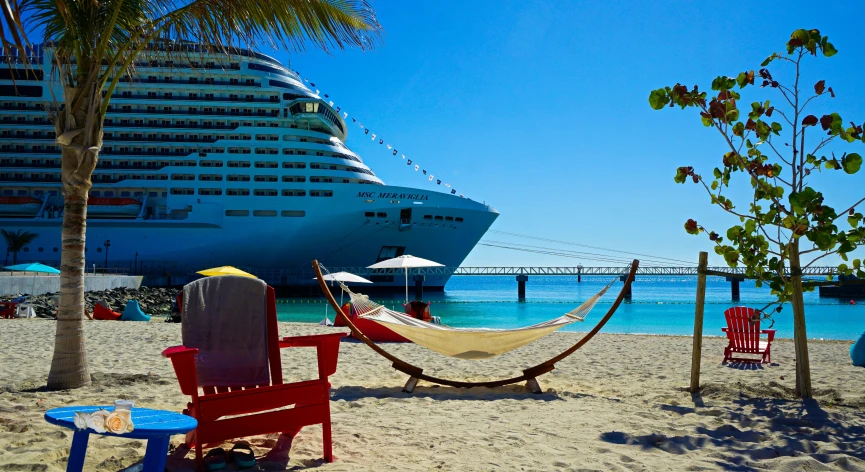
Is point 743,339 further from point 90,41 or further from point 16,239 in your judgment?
point 16,239

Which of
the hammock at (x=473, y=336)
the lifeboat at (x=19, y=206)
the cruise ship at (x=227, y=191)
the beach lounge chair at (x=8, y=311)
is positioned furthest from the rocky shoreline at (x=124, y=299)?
the hammock at (x=473, y=336)

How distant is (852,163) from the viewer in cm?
407

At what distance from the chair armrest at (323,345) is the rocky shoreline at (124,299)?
54.9 ft

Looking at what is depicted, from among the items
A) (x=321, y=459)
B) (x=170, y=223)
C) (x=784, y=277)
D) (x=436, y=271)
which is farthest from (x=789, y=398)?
(x=436, y=271)

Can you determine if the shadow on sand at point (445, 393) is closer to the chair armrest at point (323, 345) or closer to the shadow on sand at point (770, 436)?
the shadow on sand at point (770, 436)

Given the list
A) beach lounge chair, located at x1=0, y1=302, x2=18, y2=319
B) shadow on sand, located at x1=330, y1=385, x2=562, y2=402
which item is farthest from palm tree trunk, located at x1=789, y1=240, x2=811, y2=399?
beach lounge chair, located at x1=0, y1=302, x2=18, y2=319

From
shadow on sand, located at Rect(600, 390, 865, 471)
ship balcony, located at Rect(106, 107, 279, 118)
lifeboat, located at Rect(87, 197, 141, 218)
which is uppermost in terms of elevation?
ship balcony, located at Rect(106, 107, 279, 118)

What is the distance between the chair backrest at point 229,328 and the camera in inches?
122

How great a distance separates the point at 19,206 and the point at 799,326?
35164 mm

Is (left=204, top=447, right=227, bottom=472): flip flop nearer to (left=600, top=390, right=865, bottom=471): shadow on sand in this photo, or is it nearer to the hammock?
(left=600, top=390, right=865, bottom=471): shadow on sand

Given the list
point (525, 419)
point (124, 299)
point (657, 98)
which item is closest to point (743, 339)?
point (657, 98)

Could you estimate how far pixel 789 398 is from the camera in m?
4.61

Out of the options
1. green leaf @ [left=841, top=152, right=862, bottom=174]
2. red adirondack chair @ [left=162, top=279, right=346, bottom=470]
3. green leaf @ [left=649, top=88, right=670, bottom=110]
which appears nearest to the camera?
red adirondack chair @ [left=162, top=279, right=346, bottom=470]

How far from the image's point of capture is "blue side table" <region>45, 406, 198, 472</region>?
1809mm
